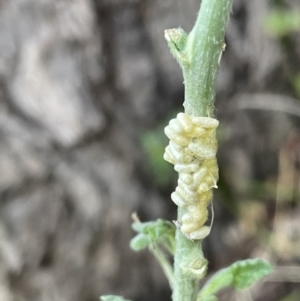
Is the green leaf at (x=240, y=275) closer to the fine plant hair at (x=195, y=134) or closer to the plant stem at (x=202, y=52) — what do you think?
the fine plant hair at (x=195, y=134)

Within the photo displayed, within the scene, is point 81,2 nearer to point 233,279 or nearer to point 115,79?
point 115,79

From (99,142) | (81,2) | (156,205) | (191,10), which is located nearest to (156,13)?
(191,10)

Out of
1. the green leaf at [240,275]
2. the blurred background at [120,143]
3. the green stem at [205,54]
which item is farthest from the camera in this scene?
the blurred background at [120,143]

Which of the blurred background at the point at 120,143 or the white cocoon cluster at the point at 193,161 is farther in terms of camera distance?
the blurred background at the point at 120,143

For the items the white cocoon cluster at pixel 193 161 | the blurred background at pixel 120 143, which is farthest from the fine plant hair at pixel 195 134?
the blurred background at pixel 120 143

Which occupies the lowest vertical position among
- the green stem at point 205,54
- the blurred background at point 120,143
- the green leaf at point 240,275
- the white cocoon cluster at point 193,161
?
the green leaf at point 240,275

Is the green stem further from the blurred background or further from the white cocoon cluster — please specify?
the blurred background

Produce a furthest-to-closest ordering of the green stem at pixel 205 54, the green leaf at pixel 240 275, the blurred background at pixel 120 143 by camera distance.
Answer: the blurred background at pixel 120 143
the green leaf at pixel 240 275
the green stem at pixel 205 54
